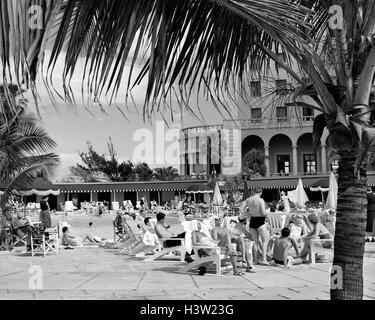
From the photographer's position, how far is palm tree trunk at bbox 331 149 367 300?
326 cm

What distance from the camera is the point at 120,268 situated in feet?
32.6

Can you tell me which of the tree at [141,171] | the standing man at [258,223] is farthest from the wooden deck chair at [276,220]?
the tree at [141,171]

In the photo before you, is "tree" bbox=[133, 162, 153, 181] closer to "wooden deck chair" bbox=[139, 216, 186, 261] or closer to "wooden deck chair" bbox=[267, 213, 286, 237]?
"wooden deck chair" bbox=[267, 213, 286, 237]

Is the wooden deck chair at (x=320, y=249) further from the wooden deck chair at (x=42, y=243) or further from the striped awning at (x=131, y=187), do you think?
the striped awning at (x=131, y=187)

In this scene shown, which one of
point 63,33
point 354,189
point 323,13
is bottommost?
point 354,189

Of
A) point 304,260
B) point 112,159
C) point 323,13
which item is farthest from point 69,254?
point 112,159

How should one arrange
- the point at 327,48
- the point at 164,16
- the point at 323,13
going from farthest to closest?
the point at 323,13 < the point at 327,48 < the point at 164,16

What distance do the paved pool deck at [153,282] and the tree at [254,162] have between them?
36.4 metres

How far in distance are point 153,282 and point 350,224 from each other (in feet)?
17.6

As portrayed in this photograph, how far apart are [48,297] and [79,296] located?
1.29 feet

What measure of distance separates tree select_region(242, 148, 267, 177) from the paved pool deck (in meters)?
36.4

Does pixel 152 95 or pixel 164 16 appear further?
pixel 152 95

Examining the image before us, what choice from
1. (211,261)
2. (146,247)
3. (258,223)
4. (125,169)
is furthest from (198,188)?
(125,169)
